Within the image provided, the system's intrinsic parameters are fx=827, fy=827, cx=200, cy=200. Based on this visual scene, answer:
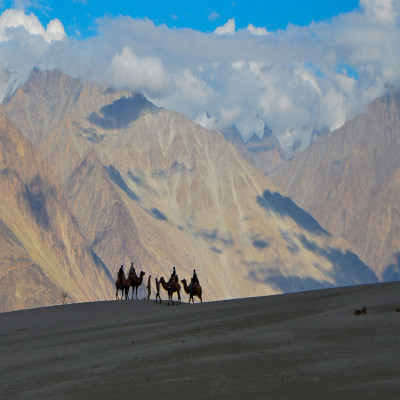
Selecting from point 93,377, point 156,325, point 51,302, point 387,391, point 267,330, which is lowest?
point 387,391

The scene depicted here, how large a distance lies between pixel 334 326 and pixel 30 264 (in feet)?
610

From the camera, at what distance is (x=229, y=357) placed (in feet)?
53.7

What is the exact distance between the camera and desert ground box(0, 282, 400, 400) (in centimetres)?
1349

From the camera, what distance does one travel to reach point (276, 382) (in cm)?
1368

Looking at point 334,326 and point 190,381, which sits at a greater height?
point 334,326

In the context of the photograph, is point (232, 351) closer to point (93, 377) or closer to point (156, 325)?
point (93, 377)

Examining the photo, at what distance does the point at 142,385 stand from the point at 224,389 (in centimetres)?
181

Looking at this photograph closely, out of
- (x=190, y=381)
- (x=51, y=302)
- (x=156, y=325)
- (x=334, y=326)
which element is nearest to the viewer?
(x=190, y=381)

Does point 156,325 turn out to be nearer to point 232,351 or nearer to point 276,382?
point 232,351

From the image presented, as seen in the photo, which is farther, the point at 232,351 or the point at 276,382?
the point at 232,351

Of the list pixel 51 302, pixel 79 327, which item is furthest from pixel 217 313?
pixel 51 302

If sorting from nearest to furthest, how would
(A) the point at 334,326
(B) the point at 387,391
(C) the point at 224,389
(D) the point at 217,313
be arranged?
(B) the point at 387,391, (C) the point at 224,389, (A) the point at 334,326, (D) the point at 217,313

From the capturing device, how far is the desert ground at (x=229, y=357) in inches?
531

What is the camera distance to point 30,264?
651ft
